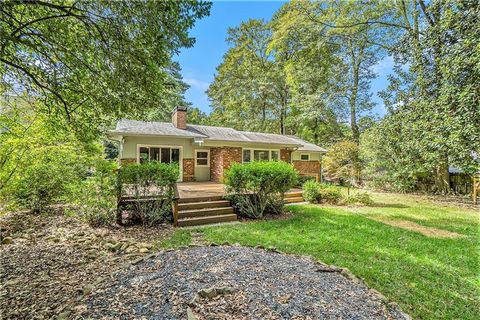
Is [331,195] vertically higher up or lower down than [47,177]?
lower down

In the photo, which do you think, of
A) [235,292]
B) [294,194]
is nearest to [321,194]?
[294,194]

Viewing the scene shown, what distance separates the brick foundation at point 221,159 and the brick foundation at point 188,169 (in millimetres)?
1127

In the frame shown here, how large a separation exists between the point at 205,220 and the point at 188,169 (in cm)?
652

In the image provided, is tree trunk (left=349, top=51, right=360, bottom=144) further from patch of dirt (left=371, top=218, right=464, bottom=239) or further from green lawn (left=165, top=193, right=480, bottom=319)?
patch of dirt (left=371, top=218, right=464, bottom=239)

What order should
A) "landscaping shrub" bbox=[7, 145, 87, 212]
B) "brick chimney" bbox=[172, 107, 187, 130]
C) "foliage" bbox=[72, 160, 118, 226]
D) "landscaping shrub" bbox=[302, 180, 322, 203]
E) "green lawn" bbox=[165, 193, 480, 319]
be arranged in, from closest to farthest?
"green lawn" bbox=[165, 193, 480, 319], "foliage" bbox=[72, 160, 118, 226], "landscaping shrub" bbox=[7, 145, 87, 212], "landscaping shrub" bbox=[302, 180, 322, 203], "brick chimney" bbox=[172, 107, 187, 130]

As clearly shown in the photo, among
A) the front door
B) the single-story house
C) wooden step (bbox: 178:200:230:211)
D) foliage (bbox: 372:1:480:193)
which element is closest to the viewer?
wooden step (bbox: 178:200:230:211)

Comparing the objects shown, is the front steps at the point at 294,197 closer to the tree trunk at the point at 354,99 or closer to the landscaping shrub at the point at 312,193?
the landscaping shrub at the point at 312,193

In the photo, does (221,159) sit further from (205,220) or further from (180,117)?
(205,220)

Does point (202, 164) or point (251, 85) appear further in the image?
point (251, 85)

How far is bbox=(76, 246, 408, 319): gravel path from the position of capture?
245cm

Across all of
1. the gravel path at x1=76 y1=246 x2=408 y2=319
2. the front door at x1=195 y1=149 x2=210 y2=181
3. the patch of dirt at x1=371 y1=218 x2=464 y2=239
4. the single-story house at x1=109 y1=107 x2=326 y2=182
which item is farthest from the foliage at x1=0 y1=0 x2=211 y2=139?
the front door at x1=195 y1=149 x2=210 y2=181

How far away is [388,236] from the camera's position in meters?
A: 6.20

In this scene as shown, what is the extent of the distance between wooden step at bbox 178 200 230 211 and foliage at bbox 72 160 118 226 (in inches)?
77.2

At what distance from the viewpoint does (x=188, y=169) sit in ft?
44.2
